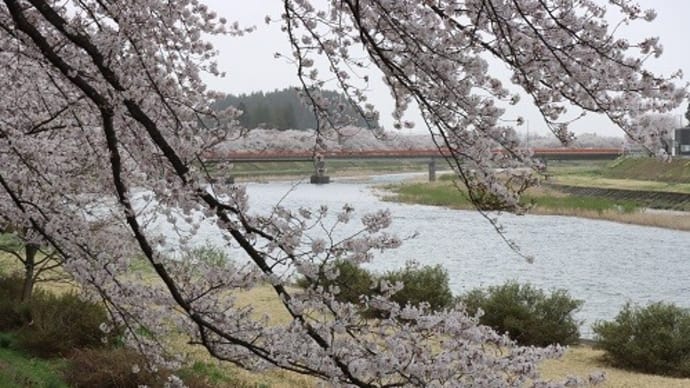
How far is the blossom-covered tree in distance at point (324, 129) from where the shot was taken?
2449 mm

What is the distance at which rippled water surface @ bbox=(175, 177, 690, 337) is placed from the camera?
12844 mm

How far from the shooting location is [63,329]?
21.4 feet

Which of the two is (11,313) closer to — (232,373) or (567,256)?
(232,373)

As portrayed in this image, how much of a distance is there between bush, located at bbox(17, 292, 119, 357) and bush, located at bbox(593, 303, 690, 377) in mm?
5206

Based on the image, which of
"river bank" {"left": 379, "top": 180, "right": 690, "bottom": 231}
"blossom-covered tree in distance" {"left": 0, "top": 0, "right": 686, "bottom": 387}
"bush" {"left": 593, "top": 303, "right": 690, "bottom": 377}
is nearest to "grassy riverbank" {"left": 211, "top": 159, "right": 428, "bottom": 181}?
"river bank" {"left": 379, "top": 180, "right": 690, "bottom": 231}

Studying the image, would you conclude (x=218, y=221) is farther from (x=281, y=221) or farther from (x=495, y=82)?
(x=495, y=82)

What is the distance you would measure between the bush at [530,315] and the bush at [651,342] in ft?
2.04

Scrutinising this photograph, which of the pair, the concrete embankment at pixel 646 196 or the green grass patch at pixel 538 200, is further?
the concrete embankment at pixel 646 196

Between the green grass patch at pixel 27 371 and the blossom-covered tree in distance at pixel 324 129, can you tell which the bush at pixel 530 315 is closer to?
the green grass patch at pixel 27 371

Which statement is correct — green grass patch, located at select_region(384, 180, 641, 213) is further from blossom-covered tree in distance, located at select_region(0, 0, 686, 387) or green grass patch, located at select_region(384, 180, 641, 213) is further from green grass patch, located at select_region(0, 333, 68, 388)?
blossom-covered tree in distance, located at select_region(0, 0, 686, 387)

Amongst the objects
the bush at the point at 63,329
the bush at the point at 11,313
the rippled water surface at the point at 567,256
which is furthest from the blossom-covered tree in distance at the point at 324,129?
Answer: the rippled water surface at the point at 567,256

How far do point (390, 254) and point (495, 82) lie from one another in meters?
13.5

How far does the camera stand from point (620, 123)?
2.65 meters

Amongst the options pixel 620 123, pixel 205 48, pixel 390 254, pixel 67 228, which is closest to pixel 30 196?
pixel 67 228
